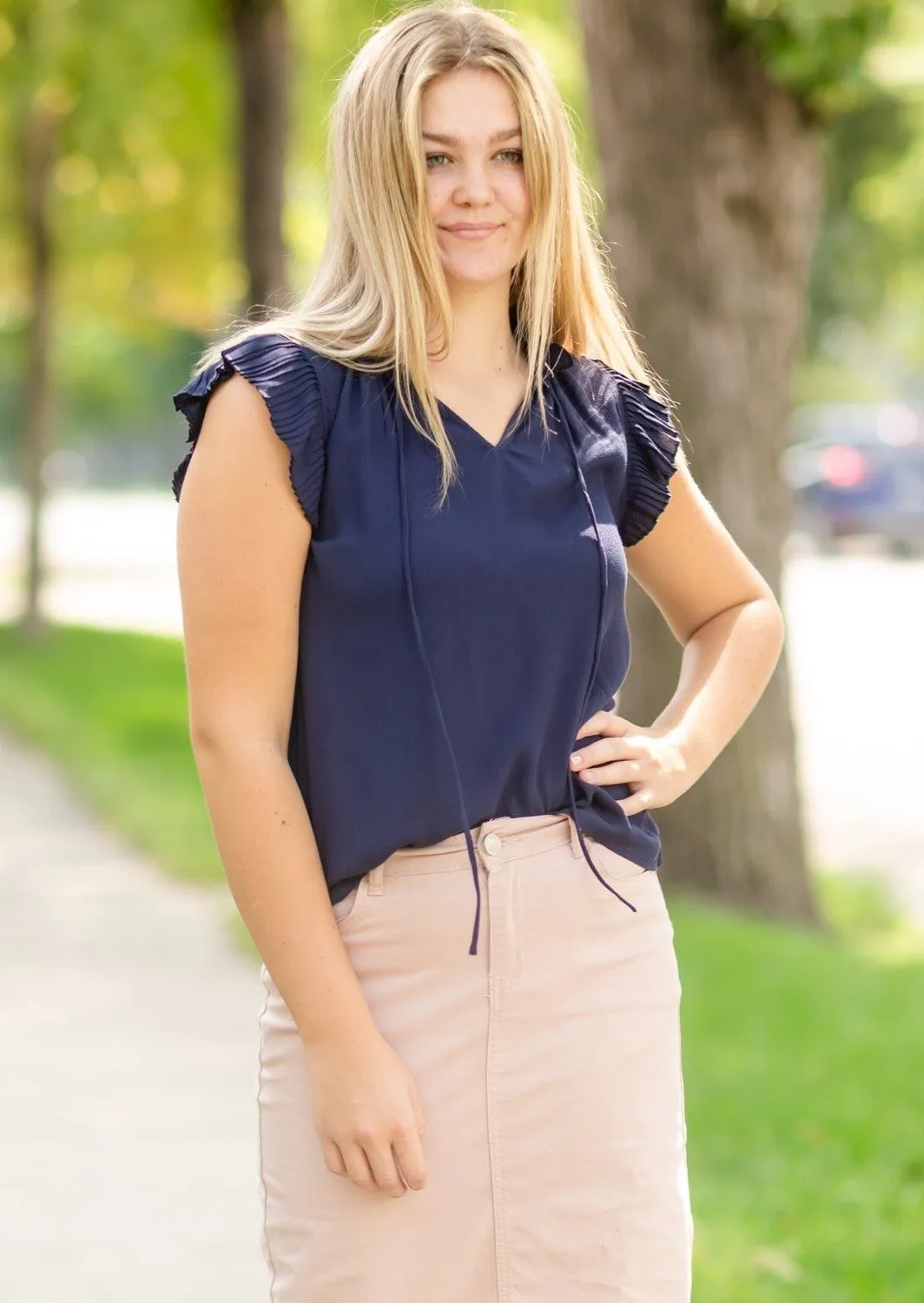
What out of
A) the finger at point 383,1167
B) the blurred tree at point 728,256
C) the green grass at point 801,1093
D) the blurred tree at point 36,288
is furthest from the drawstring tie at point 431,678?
the blurred tree at point 36,288

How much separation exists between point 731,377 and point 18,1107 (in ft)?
10.8

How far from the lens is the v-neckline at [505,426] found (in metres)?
2.13

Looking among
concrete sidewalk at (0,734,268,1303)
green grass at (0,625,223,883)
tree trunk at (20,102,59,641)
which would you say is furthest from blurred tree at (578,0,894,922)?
tree trunk at (20,102,59,641)

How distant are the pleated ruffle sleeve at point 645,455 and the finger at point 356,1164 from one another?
0.88 metres

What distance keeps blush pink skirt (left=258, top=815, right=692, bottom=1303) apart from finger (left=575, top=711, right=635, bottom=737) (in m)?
0.12

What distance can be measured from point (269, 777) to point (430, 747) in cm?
18

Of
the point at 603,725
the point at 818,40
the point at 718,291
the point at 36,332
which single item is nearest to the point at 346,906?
the point at 603,725

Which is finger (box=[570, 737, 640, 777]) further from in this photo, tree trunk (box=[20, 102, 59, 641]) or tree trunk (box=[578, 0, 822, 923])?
tree trunk (box=[20, 102, 59, 641])

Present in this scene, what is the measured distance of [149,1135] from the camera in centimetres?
466

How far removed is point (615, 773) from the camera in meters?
2.21

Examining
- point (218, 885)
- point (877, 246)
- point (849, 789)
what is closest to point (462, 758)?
point (218, 885)

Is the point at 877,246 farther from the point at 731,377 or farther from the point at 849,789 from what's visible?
the point at 731,377

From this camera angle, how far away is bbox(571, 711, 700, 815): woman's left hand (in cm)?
219

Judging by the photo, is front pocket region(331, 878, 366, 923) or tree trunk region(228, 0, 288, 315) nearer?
front pocket region(331, 878, 366, 923)
